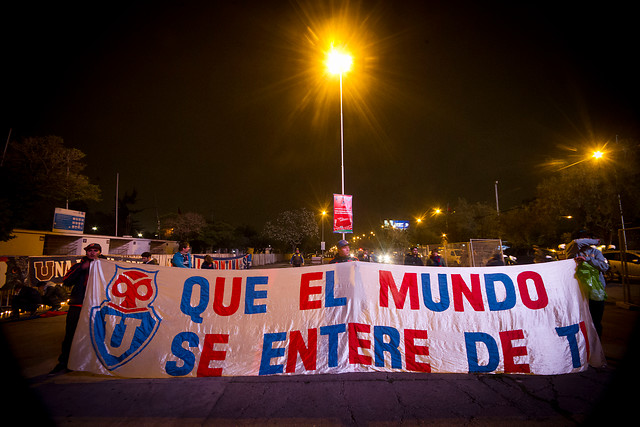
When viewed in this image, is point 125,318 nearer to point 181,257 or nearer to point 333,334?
point 333,334

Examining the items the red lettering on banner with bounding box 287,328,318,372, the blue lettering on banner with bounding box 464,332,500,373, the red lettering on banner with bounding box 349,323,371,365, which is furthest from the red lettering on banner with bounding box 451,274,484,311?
the red lettering on banner with bounding box 287,328,318,372

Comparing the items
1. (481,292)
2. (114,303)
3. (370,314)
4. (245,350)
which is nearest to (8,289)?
(114,303)

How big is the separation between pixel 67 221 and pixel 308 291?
31.5 m

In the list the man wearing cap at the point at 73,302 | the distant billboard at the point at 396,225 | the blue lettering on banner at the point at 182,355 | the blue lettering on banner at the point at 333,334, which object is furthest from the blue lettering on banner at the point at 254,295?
the distant billboard at the point at 396,225

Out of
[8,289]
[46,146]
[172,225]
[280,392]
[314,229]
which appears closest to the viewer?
[280,392]

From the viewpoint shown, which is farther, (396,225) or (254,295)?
(396,225)

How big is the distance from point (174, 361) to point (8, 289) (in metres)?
8.16

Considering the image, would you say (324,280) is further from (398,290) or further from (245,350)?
(245,350)

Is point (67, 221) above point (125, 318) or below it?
above

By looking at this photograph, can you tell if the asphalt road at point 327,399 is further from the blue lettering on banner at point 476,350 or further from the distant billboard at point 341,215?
the distant billboard at point 341,215

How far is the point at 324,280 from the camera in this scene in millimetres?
4395

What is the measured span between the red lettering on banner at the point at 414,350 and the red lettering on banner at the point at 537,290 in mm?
1610

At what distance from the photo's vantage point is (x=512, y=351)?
4027 mm

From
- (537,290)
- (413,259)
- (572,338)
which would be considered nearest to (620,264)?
(413,259)
